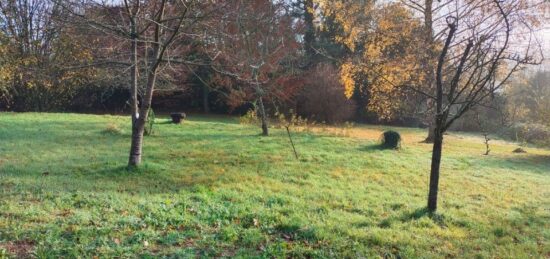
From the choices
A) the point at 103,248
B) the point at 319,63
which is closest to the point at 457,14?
the point at 103,248

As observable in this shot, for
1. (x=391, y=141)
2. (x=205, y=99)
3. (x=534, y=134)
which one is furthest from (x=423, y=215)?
(x=205, y=99)

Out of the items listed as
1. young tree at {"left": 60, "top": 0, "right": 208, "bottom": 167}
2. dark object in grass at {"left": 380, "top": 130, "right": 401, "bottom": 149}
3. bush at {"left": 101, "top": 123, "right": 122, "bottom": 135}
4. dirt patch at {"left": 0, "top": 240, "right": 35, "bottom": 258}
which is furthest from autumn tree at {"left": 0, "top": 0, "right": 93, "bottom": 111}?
dirt patch at {"left": 0, "top": 240, "right": 35, "bottom": 258}

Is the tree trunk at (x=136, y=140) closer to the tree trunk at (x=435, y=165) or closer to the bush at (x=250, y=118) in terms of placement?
the tree trunk at (x=435, y=165)

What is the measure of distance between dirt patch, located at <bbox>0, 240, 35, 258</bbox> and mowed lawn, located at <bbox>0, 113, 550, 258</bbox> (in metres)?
0.02

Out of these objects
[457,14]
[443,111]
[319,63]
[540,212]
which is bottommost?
[540,212]

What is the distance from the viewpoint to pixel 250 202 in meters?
6.27

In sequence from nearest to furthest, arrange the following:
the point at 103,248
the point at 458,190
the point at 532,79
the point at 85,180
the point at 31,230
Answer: the point at 103,248 → the point at 31,230 → the point at 85,180 → the point at 458,190 → the point at 532,79

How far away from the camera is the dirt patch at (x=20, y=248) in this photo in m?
3.63

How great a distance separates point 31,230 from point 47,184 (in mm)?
2445

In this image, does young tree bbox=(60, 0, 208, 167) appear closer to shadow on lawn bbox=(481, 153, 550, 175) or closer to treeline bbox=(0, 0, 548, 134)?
treeline bbox=(0, 0, 548, 134)

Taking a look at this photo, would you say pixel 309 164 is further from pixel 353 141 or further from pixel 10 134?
pixel 10 134

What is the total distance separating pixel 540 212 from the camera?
727cm

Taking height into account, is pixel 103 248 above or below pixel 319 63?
below

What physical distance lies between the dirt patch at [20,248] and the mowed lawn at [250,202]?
0.6 inches
